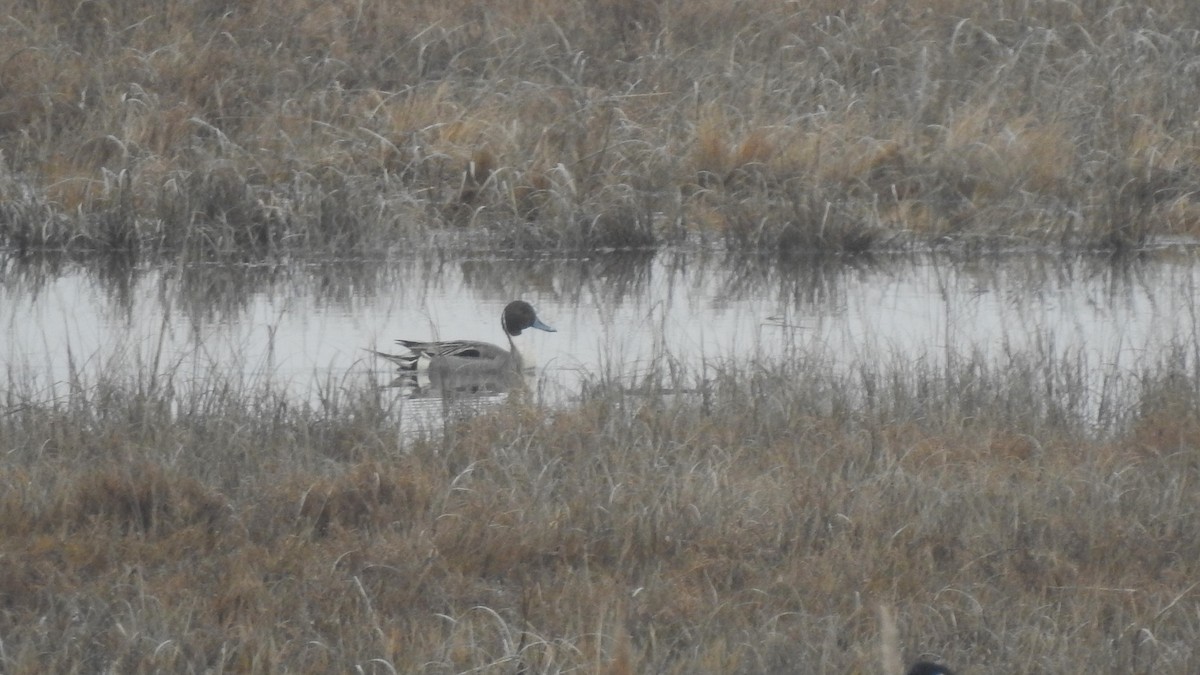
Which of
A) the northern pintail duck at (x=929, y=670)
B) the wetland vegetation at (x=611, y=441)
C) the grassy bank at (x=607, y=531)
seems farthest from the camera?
the wetland vegetation at (x=611, y=441)

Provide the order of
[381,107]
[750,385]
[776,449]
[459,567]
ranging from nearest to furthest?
[459,567]
[776,449]
[750,385]
[381,107]

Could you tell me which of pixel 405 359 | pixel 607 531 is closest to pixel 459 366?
pixel 405 359

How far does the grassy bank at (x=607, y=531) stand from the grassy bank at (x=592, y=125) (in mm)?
4786

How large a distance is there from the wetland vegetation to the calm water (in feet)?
1.05

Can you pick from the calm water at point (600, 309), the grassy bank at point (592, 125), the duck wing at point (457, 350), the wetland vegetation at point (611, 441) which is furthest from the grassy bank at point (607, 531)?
the grassy bank at point (592, 125)

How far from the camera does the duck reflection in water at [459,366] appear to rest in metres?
7.43

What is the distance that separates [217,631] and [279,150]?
8.20 m

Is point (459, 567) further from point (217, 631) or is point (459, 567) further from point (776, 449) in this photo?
point (776, 449)

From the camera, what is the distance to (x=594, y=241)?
36.5ft

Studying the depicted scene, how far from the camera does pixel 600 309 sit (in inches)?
364

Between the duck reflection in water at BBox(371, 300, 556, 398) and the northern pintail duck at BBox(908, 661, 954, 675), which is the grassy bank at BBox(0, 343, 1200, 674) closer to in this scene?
the northern pintail duck at BBox(908, 661, 954, 675)

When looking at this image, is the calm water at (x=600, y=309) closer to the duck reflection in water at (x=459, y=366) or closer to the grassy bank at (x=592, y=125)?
the duck reflection in water at (x=459, y=366)

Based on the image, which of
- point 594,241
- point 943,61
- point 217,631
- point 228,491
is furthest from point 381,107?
point 217,631

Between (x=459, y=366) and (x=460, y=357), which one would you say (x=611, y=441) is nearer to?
(x=459, y=366)
